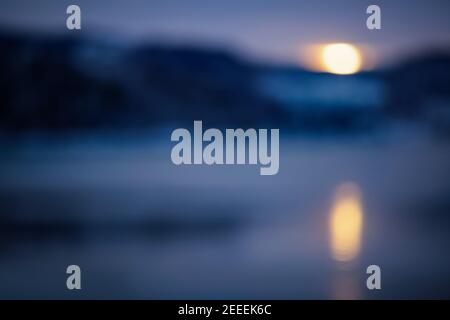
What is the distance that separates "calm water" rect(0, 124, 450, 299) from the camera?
9.70 feet

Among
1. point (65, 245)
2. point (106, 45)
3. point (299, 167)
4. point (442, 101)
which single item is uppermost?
point (106, 45)

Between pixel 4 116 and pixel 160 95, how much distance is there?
51 centimetres

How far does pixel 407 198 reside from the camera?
303cm

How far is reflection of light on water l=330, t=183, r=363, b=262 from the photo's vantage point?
2.98 metres

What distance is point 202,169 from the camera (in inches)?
117

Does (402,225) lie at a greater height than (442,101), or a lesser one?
lesser

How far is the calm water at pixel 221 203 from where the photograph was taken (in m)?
2.96

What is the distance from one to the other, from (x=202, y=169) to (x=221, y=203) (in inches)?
6.3

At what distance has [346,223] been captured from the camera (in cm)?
311

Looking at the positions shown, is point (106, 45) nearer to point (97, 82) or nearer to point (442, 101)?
point (97, 82)

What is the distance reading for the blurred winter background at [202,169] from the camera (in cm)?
296

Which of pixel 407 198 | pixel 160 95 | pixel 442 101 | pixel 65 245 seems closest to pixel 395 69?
pixel 442 101

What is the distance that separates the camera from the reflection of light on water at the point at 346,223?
298cm

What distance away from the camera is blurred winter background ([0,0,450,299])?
2.96m
